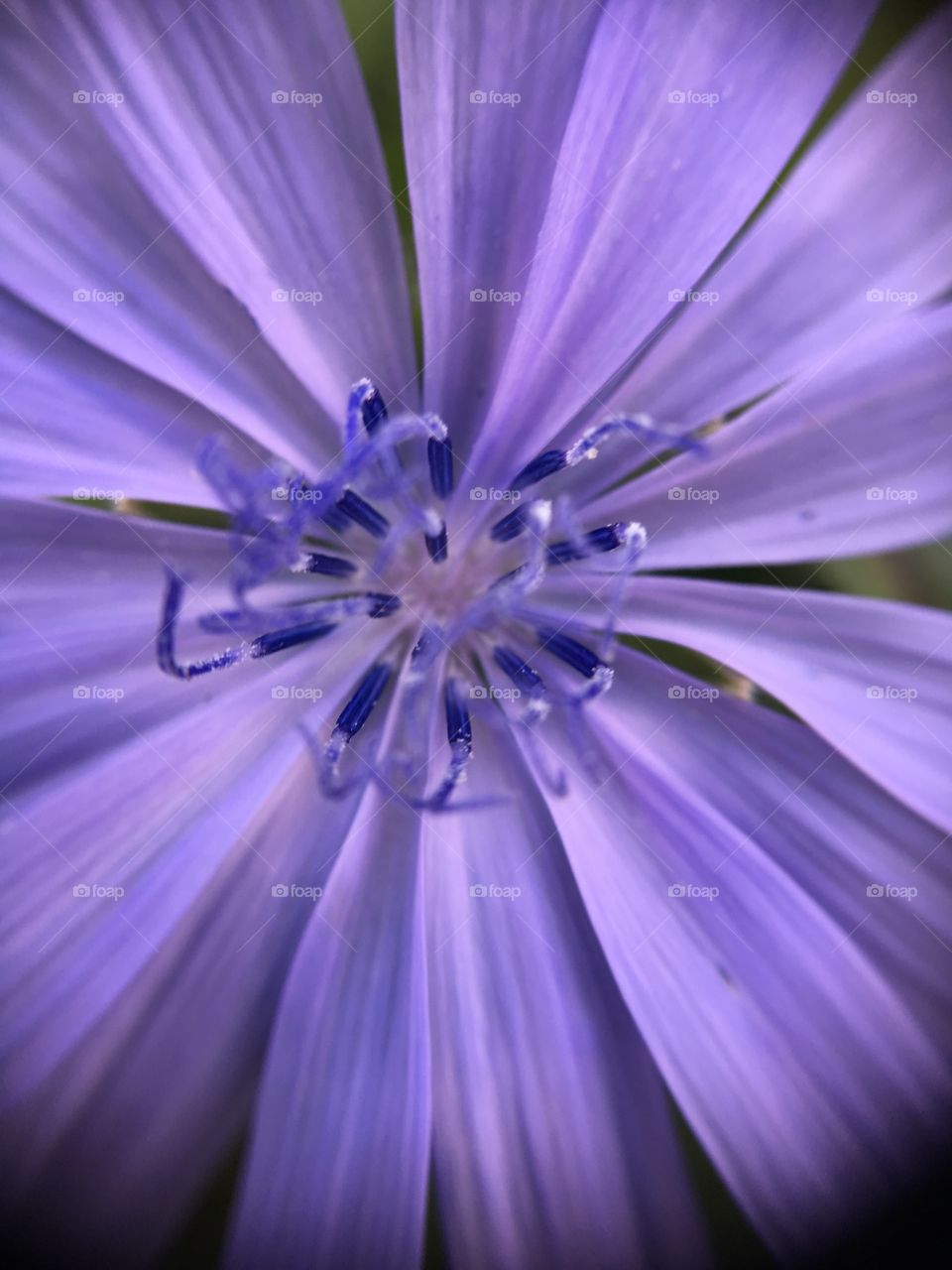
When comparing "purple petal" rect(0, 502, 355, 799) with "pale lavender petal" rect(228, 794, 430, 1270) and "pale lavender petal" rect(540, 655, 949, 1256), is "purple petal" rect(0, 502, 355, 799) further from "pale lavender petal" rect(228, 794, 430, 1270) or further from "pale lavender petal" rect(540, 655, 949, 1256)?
"pale lavender petal" rect(540, 655, 949, 1256)

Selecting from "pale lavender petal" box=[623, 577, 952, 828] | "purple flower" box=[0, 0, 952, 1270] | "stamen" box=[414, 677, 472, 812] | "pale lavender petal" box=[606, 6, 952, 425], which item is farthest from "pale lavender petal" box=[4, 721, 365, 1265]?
"pale lavender petal" box=[606, 6, 952, 425]

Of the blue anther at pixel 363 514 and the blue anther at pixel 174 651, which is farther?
the blue anther at pixel 363 514

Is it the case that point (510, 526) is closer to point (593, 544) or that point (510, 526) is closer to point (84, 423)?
point (593, 544)

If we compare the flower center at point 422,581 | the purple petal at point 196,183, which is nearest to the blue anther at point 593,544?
the flower center at point 422,581

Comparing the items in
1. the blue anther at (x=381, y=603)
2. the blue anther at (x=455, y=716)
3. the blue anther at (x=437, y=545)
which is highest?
the blue anther at (x=437, y=545)

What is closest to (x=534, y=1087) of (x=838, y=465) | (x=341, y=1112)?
(x=341, y=1112)

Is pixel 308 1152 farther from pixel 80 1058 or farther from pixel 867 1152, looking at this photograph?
pixel 867 1152

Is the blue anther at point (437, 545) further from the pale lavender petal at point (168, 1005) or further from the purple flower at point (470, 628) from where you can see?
the pale lavender petal at point (168, 1005)
